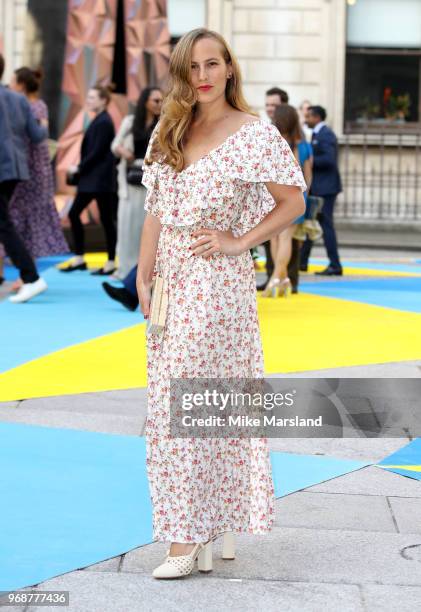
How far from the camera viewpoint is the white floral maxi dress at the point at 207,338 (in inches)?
152

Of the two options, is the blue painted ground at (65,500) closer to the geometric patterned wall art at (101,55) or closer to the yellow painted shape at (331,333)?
the yellow painted shape at (331,333)

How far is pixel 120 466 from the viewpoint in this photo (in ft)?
17.1

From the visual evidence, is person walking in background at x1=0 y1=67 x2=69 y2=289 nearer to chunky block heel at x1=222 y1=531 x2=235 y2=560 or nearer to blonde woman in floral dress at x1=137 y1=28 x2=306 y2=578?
blonde woman in floral dress at x1=137 y1=28 x2=306 y2=578

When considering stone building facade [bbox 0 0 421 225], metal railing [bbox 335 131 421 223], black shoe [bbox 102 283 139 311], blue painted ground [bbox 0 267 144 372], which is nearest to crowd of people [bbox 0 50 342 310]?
black shoe [bbox 102 283 139 311]

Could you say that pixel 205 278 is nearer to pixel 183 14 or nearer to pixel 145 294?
pixel 145 294

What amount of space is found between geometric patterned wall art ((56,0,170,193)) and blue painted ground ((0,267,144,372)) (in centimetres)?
458

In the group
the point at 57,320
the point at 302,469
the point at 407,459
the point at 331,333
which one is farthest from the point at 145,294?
the point at 57,320

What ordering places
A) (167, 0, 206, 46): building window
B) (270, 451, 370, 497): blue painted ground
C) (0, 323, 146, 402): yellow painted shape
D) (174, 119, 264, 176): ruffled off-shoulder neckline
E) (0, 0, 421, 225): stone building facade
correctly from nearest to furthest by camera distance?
(174, 119, 264, 176): ruffled off-shoulder neckline → (270, 451, 370, 497): blue painted ground → (0, 323, 146, 402): yellow painted shape → (0, 0, 421, 225): stone building facade → (167, 0, 206, 46): building window

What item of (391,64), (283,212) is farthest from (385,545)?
(391,64)

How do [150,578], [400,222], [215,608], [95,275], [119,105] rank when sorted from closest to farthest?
[215,608] < [150,578] < [95,275] < [119,105] < [400,222]

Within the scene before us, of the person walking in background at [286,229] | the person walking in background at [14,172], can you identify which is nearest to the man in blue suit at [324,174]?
the person walking in background at [286,229]

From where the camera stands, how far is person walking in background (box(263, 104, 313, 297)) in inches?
428

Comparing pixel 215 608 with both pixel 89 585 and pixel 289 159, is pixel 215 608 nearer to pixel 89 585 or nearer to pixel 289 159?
pixel 89 585

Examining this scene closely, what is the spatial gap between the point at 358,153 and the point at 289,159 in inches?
791
